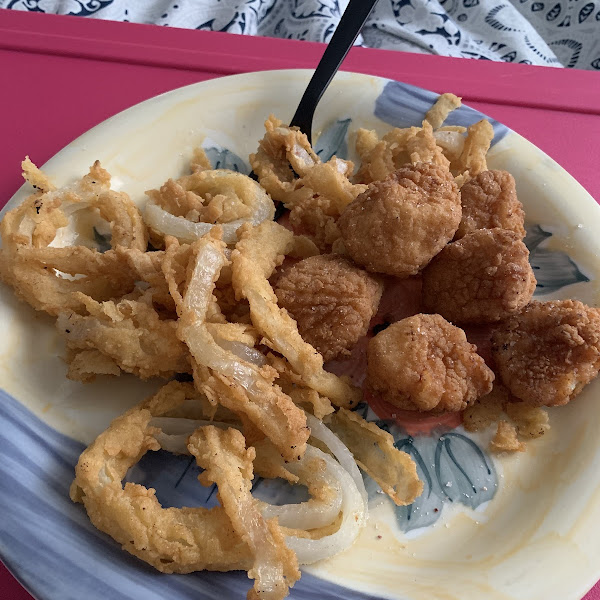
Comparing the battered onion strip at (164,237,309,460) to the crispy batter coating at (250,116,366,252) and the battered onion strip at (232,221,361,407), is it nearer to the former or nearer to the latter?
the battered onion strip at (232,221,361,407)

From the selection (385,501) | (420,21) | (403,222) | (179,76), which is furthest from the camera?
(420,21)

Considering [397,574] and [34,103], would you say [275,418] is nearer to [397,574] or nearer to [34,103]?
[397,574]

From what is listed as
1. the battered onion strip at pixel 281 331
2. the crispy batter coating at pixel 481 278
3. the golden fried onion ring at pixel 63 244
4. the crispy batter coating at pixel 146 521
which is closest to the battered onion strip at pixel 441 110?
the crispy batter coating at pixel 481 278

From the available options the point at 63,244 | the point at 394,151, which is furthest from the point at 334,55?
the point at 63,244

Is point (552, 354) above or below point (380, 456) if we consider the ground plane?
above

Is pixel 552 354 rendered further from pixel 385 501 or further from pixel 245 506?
pixel 245 506

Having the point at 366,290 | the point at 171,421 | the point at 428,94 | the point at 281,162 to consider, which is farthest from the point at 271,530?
the point at 428,94

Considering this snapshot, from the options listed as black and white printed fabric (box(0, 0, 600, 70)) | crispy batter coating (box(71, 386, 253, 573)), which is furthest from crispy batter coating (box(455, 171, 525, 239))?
black and white printed fabric (box(0, 0, 600, 70))
